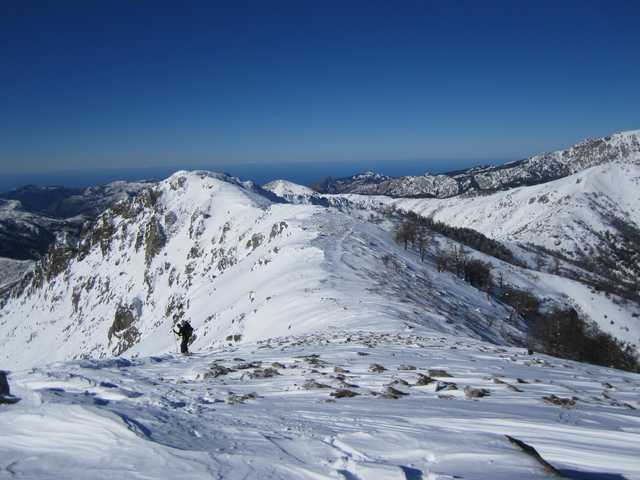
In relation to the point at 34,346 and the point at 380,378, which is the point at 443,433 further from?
the point at 34,346

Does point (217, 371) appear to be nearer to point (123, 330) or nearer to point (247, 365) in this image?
point (247, 365)

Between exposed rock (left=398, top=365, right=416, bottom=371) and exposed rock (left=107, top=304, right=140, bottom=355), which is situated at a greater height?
exposed rock (left=398, top=365, right=416, bottom=371)

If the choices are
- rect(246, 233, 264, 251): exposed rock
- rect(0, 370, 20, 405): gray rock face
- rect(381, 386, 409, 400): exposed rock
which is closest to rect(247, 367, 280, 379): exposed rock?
rect(381, 386, 409, 400): exposed rock

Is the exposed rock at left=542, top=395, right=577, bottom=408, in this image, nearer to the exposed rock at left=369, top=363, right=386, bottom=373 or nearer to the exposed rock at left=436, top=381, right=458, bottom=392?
the exposed rock at left=436, top=381, right=458, bottom=392

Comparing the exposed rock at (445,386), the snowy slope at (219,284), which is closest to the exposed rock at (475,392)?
the exposed rock at (445,386)

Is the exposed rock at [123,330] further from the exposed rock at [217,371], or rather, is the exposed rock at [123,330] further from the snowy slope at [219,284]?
the exposed rock at [217,371]
